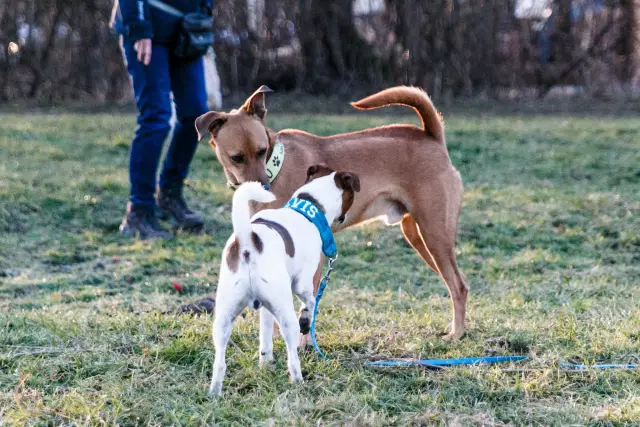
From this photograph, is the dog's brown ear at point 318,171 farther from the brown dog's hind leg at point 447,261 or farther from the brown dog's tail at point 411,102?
the brown dog's hind leg at point 447,261

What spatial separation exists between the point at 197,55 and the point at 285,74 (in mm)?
8371

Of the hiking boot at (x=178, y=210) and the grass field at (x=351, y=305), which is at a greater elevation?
the hiking boot at (x=178, y=210)

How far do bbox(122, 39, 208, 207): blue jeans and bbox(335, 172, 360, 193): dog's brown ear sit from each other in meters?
2.58

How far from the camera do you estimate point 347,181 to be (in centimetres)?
375

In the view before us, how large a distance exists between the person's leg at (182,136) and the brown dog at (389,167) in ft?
5.89

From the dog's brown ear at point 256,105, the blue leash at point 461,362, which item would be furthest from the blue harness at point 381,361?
the dog's brown ear at point 256,105

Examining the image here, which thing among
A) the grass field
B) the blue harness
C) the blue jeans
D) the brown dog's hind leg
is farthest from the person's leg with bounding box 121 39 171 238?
the blue harness

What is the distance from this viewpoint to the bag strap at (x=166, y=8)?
5836mm

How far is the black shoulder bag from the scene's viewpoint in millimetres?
5789

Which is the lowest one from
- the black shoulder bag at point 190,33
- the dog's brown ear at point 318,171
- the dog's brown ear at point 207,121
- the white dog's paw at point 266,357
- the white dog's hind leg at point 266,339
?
the white dog's paw at point 266,357

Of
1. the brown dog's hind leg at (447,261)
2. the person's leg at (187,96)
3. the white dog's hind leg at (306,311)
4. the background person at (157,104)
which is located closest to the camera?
the white dog's hind leg at (306,311)

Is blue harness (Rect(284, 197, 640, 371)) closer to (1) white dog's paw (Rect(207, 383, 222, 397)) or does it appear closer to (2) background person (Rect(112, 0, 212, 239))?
(1) white dog's paw (Rect(207, 383, 222, 397))

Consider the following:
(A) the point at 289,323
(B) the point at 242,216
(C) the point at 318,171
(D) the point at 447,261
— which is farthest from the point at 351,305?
(B) the point at 242,216

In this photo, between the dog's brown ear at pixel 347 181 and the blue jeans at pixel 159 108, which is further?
the blue jeans at pixel 159 108
